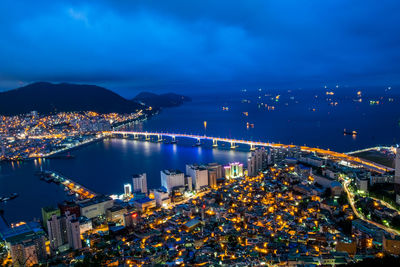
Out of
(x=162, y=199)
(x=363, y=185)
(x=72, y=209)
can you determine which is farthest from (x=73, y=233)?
(x=363, y=185)

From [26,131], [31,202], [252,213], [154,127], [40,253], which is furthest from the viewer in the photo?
[154,127]

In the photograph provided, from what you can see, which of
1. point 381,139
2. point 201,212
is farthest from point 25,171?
point 381,139

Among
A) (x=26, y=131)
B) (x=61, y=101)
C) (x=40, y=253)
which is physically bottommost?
(x=40, y=253)

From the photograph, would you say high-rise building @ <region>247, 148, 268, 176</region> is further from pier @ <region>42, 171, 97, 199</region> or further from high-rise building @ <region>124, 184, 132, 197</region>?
pier @ <region>42, 171, 97, 199</region>

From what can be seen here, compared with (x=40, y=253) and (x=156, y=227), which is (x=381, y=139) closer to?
(x=156, y=227)

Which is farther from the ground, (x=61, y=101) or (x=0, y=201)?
(x=61, y=101)

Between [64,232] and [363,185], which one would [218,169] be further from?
[64,232]
